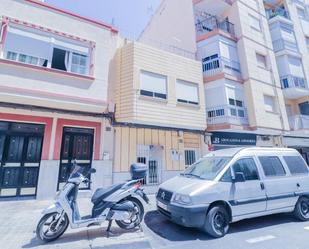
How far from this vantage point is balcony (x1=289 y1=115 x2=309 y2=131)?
1491 cm

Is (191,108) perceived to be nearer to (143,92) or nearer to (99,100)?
(143,92)

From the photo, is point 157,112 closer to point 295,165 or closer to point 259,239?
point 295,165

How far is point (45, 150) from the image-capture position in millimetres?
8258

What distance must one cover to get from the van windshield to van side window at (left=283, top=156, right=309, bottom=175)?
2.40m

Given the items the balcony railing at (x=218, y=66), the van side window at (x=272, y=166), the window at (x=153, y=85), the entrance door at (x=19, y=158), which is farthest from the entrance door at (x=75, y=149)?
the balcony railing at (x=218, y=66)

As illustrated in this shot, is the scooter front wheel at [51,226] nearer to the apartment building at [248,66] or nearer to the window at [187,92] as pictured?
the window at [187,92]

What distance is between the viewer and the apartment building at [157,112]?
951cm

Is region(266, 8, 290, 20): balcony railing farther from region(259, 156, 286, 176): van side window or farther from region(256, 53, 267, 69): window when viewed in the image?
region(259, 156, 286, 176): van side window

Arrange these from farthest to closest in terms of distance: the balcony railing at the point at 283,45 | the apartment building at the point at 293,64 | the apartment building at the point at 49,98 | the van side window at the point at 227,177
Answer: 1. the balcony railing at the point at 283,45
2. the apartment building at the point at 293,64
3. the apartment building at the point at 49,98
4. the van side window at the point at 227,177

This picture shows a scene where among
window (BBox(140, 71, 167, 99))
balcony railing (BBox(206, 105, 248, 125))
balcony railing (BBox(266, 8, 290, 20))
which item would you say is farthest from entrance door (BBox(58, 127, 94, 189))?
balcony railing (BBox(266, 8, 290, 20))

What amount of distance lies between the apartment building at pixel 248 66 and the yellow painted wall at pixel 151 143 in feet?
5.39

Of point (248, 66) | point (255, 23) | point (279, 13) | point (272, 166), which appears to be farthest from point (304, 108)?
point (272, 166)

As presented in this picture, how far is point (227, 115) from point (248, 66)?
4.09 meters

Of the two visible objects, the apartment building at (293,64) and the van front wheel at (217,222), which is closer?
the van front wheel at (217,222)
